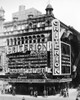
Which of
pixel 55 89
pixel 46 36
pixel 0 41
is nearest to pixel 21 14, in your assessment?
pixel 0 41

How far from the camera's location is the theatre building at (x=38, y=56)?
1838 inches

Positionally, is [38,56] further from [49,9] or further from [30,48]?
[49,9]

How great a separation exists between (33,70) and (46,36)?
25.2 feet

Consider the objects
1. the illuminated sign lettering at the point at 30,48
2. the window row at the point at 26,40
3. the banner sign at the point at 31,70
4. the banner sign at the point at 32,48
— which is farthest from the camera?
the window row at the point at 26,40

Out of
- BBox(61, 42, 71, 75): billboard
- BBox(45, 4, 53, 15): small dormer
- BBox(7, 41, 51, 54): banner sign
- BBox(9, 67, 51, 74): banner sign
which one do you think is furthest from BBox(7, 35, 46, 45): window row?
BBox(45, 4, 53, 15): small dormer

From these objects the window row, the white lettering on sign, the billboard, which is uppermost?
the window row

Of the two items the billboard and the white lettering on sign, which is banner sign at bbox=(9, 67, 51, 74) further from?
the billboard

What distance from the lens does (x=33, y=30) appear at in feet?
166

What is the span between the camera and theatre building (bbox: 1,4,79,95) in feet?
153

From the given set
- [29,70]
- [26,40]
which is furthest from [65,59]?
[26,40]

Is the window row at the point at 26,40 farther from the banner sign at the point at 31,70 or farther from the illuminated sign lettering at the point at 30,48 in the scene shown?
the banner sign at the point at 31,70

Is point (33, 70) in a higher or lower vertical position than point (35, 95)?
higher

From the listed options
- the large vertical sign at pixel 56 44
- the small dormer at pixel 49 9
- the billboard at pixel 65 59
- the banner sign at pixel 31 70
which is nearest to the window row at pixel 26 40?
the large vertical sign at pixel 56 44

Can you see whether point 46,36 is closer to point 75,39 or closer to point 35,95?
point 35,95
